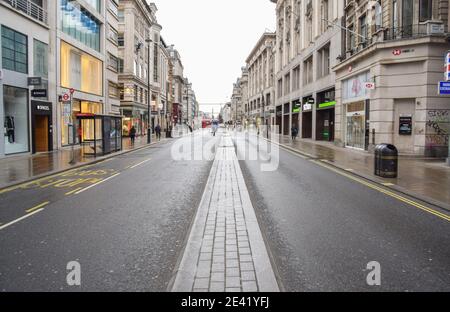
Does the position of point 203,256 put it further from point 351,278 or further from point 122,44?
point 122,44

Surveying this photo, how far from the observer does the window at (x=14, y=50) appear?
19938 millimetres

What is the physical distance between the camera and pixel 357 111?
26422mm

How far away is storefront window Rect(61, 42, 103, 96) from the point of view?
2816 centimetres

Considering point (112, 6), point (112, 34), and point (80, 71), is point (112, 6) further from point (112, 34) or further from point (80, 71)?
point (80, 71)

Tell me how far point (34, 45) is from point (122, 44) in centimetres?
2906

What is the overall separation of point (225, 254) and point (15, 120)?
20.6 m

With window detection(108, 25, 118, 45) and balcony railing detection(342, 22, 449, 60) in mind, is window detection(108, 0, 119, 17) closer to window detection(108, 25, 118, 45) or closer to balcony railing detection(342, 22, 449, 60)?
window detection(108, 25, 118, 45)

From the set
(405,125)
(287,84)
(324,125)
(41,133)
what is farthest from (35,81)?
(287,84)

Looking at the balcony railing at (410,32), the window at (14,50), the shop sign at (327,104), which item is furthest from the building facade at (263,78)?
the window at (14,50)

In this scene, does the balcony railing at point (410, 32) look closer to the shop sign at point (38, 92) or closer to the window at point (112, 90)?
the shop sign at point (38, 92)

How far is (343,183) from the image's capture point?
40.0 ft

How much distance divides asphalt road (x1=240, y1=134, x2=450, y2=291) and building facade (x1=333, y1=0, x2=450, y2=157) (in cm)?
1241

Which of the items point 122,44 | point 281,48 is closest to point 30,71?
point 122,44

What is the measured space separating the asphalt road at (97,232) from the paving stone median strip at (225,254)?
245mm
